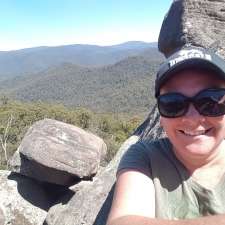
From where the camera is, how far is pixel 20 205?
33.8ft

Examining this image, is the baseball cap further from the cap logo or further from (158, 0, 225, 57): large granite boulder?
(158, 0, 225, 57): large granite boulder

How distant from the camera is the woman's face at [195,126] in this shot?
2.12 m

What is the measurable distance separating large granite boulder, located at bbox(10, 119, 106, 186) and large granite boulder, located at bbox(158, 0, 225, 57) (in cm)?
335

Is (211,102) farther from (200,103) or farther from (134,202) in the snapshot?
(134,202)

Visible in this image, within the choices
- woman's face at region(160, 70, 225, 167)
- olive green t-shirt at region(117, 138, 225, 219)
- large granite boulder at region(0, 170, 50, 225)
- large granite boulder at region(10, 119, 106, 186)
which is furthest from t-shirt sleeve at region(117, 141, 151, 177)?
large granite boulder at region(0, 170, 50, 225)

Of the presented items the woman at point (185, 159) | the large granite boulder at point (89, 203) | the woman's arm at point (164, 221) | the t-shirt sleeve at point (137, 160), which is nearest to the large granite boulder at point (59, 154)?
the large granite boulder at point (89, 203)

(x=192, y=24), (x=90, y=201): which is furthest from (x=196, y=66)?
(x=90, y=201)

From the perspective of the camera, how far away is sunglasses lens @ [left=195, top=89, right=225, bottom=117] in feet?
6.89

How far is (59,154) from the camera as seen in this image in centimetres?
988

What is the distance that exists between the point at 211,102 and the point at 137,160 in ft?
1.50

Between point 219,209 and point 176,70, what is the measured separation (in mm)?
663

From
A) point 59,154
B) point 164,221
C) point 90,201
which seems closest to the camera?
point 164,221

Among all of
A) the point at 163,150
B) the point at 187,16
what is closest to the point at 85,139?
the point at 187,16

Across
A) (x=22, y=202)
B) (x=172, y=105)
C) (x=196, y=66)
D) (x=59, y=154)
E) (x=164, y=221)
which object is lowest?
(x=22, y=202)
